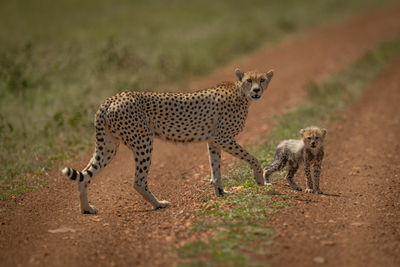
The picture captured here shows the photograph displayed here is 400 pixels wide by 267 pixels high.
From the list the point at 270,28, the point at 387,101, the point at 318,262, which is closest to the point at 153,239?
the point at 318,262

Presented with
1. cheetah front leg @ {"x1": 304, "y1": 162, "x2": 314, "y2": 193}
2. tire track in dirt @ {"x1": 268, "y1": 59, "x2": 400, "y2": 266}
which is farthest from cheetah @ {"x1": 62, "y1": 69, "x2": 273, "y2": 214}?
tire track in dirt @ {"x1": 268, "y1": 59, "x2": 400, "y2": 266}

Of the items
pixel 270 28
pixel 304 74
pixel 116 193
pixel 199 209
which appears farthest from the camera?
pixel 270 28

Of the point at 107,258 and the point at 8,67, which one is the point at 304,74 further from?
the point at 107,258

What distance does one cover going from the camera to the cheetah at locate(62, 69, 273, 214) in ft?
22.1

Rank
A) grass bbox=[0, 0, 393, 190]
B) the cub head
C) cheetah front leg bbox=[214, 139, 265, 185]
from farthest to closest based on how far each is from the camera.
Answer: grass bbox=[0, 0, 393, 190], cheetah front leg bbox=[214, 139, 265, 185], the cub head

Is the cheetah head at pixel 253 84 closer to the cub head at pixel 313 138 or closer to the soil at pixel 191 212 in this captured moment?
the cub head at pixel 313 138

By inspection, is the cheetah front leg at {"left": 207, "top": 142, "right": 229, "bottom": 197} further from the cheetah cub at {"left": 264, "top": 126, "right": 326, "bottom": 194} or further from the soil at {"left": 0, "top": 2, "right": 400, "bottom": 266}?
the cheetah cub at {"left": 264, "top": 126, "right": 326, "bottom": 194}

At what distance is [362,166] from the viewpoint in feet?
27.5

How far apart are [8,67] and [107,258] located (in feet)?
28.6

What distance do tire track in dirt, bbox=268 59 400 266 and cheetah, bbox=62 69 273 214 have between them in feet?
4.00

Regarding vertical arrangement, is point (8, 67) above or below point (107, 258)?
above

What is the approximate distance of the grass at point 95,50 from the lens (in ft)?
34.4

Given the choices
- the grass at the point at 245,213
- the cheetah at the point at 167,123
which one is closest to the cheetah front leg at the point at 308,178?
the grass at the point at 245,213

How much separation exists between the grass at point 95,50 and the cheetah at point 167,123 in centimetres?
207
